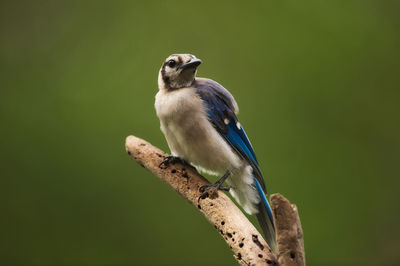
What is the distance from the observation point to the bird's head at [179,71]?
245 centimetres

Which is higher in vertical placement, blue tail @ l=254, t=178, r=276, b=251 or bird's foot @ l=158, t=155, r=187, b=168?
bird's foot @ l=158, t=155, r=187, b=168

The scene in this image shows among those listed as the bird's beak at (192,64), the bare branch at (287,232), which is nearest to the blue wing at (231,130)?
the bird's beak at (192,64)

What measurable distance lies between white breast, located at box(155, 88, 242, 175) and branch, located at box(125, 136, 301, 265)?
12 cm

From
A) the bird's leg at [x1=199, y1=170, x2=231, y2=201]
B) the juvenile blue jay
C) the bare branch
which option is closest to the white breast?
the juvenile blue jay

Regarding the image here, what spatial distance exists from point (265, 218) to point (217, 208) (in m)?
0.51

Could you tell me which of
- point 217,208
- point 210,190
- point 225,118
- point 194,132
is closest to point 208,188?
point 210,190

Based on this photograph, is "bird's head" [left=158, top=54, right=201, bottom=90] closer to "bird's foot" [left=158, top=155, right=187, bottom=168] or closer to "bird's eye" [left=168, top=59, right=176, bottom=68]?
"bird's eye" [left=168, top=59, right=176, bottom=68]

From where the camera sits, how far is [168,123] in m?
2.48

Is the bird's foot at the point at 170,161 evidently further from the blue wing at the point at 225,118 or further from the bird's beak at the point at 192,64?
the bird's beak at the point at 192,64

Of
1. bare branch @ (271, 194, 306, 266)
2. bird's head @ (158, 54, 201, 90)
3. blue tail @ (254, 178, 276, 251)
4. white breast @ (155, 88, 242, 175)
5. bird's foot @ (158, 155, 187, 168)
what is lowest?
bare branch @ (271, 194, 306, 266)

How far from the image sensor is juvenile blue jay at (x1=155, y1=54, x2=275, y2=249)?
2.45 m

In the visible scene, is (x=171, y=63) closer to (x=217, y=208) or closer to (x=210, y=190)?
(x=210, y=190)

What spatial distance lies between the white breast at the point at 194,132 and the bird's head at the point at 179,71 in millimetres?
59

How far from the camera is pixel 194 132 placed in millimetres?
2441
